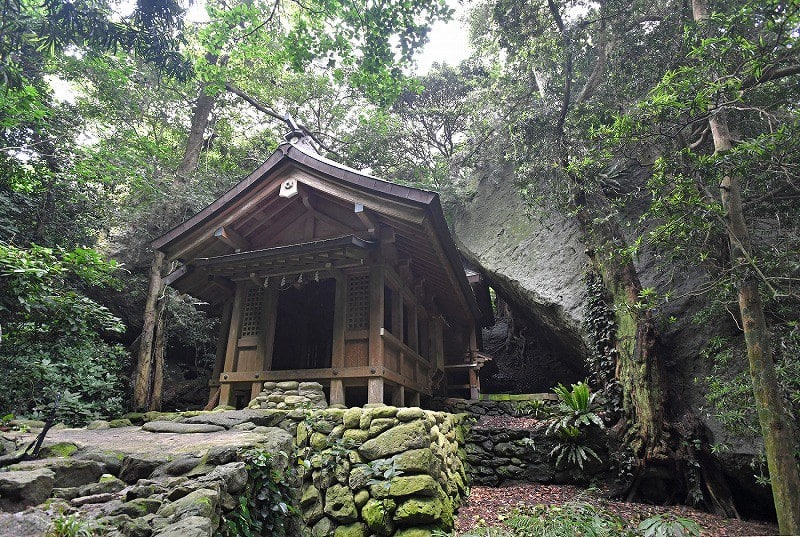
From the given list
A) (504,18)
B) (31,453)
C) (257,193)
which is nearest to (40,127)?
(257,193)

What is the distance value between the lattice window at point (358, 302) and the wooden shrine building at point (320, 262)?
0.02 m

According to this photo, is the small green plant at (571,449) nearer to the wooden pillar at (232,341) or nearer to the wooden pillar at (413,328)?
the wooden pillar at (413,328)

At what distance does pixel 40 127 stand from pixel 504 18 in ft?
35.1

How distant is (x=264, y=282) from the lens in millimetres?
8164

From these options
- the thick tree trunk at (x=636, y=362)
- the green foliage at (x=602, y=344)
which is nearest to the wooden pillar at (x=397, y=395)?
the green foliage at (x=602, y=344)

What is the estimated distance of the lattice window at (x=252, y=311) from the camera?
26.7ft

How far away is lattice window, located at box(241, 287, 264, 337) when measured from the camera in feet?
26.7

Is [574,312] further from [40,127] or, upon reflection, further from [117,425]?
[40,127]

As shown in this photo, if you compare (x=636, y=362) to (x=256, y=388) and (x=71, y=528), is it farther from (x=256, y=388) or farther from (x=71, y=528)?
(x=71, y=528)

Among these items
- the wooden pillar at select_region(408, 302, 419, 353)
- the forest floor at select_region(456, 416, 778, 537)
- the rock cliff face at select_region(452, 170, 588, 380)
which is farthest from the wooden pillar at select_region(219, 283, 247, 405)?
the rock cliff face at select_region(452, 170, 588, 380)

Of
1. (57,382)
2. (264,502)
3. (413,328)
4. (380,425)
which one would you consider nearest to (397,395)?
(413,328)

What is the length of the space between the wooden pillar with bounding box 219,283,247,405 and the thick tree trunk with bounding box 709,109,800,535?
803 centimetres

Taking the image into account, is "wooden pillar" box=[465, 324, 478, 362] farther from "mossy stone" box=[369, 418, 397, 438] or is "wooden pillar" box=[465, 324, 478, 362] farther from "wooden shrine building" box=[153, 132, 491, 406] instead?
"mossy stone" box=[369, 418, 397, 438]

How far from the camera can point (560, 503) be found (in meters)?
6.50
